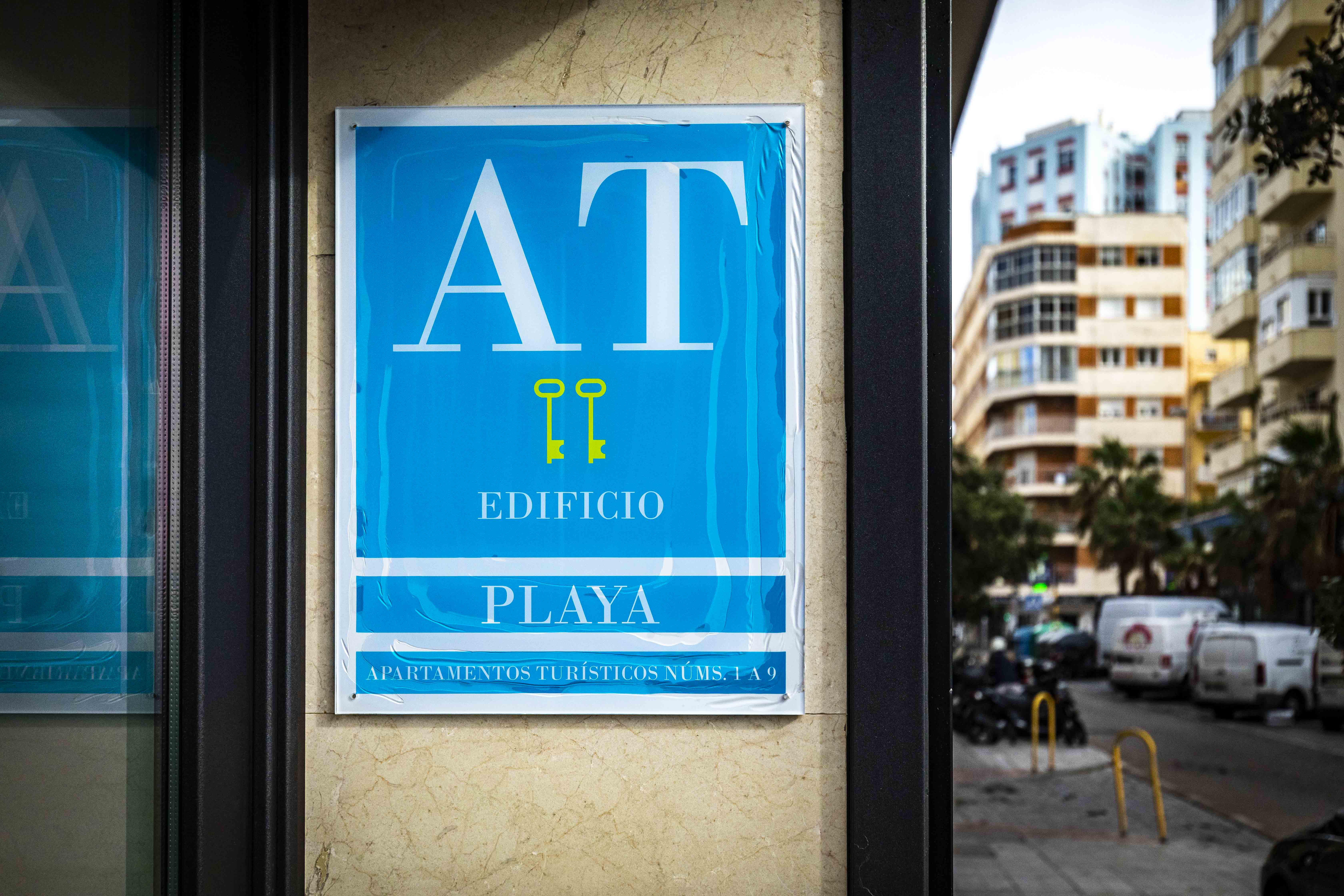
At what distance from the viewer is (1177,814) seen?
42.1ft

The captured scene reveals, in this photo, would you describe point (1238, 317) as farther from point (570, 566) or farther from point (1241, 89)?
point (570, 566)

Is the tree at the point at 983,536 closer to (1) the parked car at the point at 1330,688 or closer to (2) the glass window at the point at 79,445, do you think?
(1) the parked car at the point at 1330,688

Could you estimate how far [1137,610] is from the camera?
104ft

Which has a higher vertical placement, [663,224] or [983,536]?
[663,224]

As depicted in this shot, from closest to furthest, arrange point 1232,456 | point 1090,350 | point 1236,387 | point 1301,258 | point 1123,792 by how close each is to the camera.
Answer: point 1123,792 < point 1301,258 < point 1232,456 < point 1236,387 < point 1090,350

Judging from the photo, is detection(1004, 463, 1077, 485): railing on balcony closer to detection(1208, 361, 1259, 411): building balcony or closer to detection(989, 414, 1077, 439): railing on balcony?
detection(989, 414, 1077, 439): railing on balcony

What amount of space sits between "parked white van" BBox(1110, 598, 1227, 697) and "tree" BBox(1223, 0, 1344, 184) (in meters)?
24.0

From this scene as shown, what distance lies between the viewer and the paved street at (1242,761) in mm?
13336

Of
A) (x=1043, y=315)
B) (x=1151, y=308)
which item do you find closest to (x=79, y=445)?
(x=1043, y=315)

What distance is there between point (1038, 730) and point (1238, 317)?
32486 millimetres

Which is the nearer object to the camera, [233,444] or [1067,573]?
[233,444]

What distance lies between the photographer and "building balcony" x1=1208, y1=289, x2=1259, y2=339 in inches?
1708

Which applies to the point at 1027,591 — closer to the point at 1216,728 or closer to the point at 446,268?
the point at 1216,728

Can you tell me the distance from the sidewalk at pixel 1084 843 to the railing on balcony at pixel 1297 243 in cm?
2831
